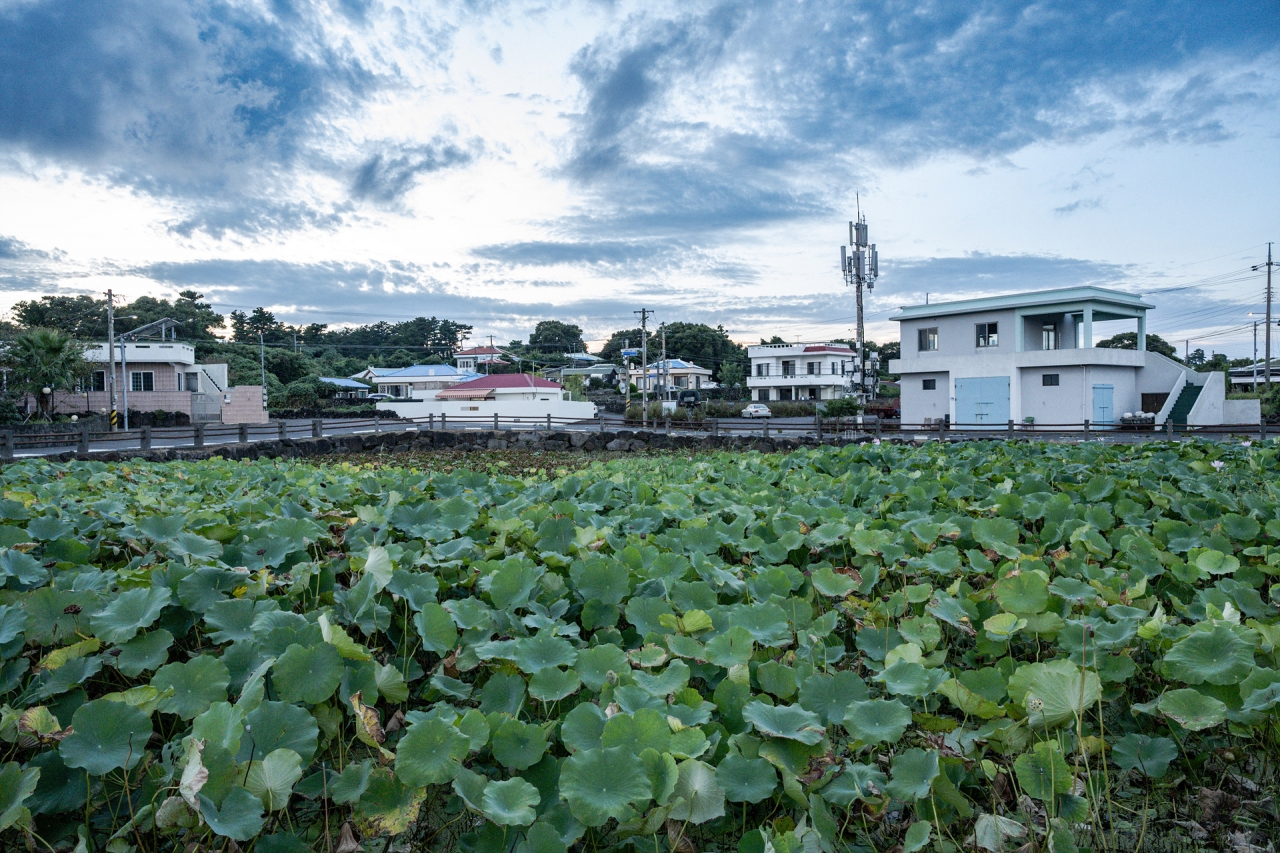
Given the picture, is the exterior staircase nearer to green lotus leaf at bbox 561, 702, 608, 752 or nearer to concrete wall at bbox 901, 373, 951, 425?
concrete wall at bbox 901, 373, 951, 425

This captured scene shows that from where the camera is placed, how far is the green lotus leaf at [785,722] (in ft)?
4.26

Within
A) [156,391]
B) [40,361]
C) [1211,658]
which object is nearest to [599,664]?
[1211,658]

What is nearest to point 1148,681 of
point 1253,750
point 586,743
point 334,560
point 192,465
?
point 1253,750

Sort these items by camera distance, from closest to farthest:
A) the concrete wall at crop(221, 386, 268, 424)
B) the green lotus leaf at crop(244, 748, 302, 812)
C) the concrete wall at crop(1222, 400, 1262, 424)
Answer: the green lotus leaf at crop(244, 748, 302, 812), the concrete wall at crop(1222, 400, 1262, 424), the concrete wall at crop(221, 386, 268, 424)

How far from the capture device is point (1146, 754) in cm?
148

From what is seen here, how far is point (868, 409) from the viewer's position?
121 ft

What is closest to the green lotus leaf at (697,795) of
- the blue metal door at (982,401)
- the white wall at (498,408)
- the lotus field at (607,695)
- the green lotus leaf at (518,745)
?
the lotus field at (607,695)

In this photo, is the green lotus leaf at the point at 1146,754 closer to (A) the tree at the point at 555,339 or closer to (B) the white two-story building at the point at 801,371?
(B) the white two-story building at the point at 801,371

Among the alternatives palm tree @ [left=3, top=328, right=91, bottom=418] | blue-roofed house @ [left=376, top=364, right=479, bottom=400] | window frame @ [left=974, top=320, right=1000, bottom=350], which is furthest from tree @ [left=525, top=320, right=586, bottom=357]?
window frame @ [left=974, top=320, right=1000, bottom=350]

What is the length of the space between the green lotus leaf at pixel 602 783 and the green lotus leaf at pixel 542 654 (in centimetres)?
40

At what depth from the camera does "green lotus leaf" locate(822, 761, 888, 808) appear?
A: 4.17ft

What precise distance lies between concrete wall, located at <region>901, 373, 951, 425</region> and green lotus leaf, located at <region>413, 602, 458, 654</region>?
2680 centimetres

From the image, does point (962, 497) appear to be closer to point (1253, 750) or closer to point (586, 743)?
point (1253, 750)

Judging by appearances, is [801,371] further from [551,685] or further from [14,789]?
[14,789]
